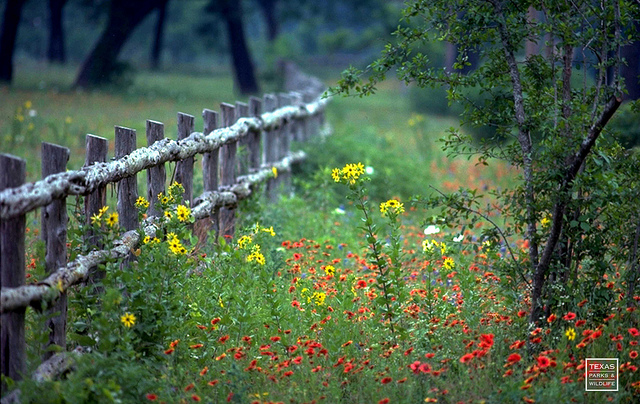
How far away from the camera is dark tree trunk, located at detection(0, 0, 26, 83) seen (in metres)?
24.0

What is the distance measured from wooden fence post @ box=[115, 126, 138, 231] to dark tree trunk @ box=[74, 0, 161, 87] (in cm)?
2103

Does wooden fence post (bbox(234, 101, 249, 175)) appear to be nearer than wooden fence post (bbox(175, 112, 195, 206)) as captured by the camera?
No

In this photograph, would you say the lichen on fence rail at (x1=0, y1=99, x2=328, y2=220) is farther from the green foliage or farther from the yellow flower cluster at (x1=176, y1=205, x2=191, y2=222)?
the green foliage

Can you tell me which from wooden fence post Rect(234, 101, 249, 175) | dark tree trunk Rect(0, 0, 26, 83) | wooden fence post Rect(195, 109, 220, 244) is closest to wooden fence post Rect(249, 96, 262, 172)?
wooden fence post Rect(234, 101, 249, 175)

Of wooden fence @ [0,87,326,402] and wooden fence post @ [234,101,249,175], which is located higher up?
wooden fence post @ [234,101,249,175]

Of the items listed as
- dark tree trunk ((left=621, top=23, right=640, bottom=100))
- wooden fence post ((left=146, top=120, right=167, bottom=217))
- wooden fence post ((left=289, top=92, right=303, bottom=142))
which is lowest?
wooden fence post ((left=146, top=120, right=167, bottom=217))

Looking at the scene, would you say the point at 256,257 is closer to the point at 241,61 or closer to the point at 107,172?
the point at 107,172

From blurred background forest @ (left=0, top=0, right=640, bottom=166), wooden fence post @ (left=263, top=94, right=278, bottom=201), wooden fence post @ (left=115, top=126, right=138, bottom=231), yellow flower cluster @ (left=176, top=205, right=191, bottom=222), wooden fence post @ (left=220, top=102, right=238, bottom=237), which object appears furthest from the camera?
blurred background forest @ (left=0, top=0, right=640, bottom=166)

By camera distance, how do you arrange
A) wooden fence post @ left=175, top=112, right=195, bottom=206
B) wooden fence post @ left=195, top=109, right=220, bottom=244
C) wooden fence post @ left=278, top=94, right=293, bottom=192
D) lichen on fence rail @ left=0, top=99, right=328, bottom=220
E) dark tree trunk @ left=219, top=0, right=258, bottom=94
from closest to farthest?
lichen on fence rail @ left=0, top=99, right=328, bottom=220
wooden fence post @ left=175, top=112, right=195, bottom=206
wooden fence post @ left=195, top=109, right=220, bottom=244
wooden fence post @ left=278, top=94, right=293, bottom=192
dark tree trunk @ left=219, top=0, right=258, bottom=94

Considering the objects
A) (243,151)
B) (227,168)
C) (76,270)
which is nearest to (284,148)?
(243,151)

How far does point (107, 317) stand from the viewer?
369cm

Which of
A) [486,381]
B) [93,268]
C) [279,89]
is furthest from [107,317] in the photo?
[279,89]

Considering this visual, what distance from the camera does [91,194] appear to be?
4.07 m

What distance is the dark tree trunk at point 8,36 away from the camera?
24031 millimetres
